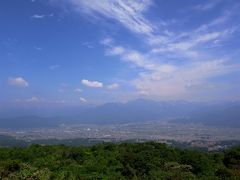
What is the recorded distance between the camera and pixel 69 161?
23.8 m

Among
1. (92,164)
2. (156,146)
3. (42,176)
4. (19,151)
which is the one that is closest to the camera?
(42,176)

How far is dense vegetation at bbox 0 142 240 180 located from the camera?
1850cm

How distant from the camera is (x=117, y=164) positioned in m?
23.6

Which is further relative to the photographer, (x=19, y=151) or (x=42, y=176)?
(x=19, y=151)

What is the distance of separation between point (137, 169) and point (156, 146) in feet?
24.3

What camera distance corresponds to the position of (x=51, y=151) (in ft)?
93.8

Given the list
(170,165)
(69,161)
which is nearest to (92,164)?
(69,161)

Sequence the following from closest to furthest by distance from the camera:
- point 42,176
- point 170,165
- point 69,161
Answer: point 42,176 < point 170,165 < point 69,161

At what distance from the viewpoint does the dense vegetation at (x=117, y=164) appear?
18.5 m

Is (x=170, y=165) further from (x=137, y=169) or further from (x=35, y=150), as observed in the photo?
(x=35, y=150)

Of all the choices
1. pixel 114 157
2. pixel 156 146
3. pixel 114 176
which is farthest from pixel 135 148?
pixel 114 176

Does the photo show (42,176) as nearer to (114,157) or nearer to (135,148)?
(114,157)

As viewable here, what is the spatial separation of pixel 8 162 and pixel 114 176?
7812 millimetres

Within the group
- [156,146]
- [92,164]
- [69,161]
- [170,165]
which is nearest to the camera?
[170,165]
